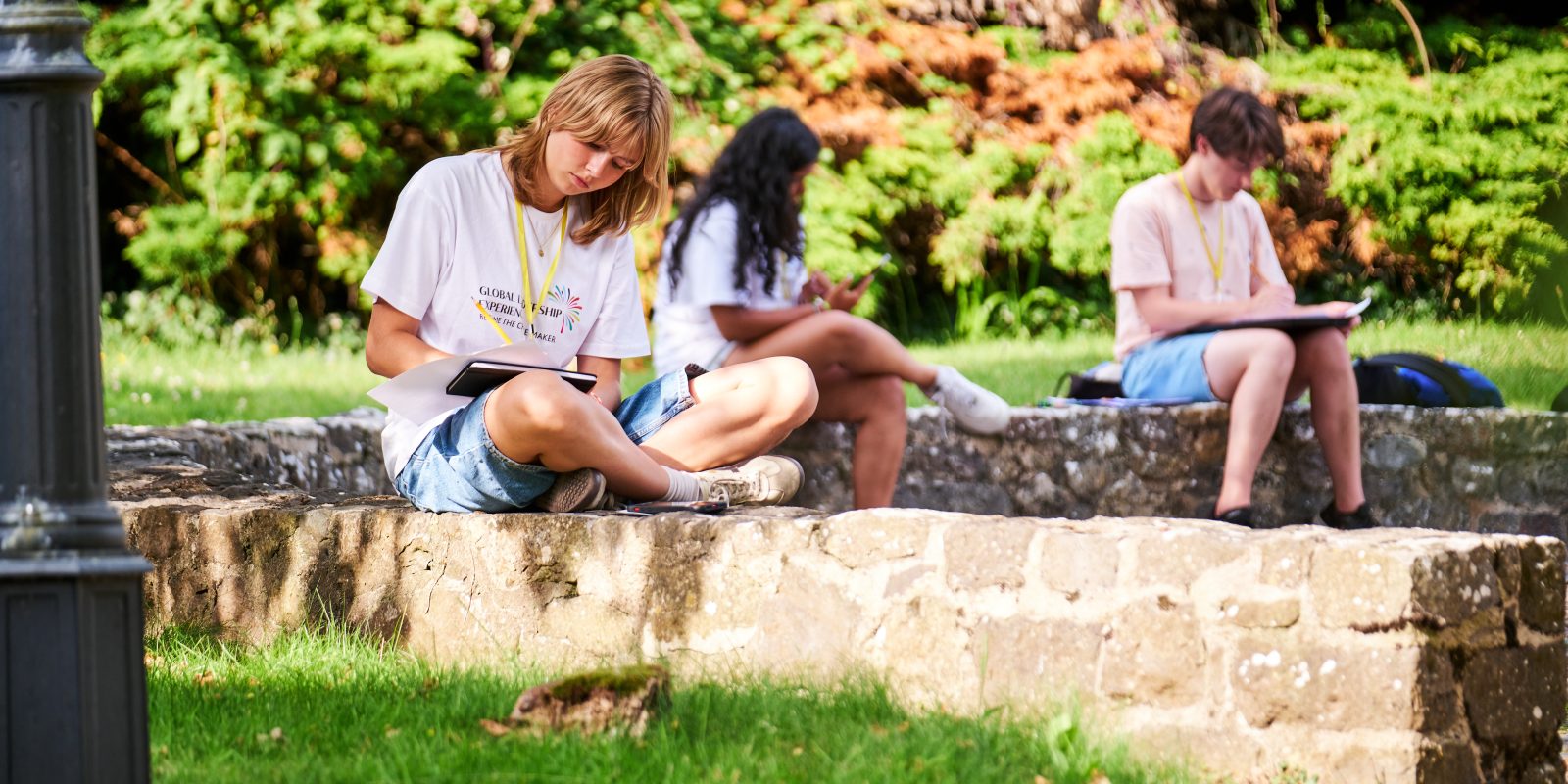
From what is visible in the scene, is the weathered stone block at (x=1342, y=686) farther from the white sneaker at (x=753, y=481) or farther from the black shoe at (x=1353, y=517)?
the black shoe at (x=1353, y=517)

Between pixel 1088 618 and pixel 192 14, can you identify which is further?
pixel 192 14

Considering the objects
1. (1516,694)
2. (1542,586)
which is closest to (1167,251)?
(1542,586)

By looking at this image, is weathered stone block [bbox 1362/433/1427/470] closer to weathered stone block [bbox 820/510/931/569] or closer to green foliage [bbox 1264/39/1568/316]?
weathered stone block [bbox 820/510/931/569]

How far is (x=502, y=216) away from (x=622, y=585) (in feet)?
3.00

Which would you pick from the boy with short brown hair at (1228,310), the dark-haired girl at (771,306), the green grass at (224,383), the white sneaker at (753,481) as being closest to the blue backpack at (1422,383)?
the boy with short brown hair at (1228,310)

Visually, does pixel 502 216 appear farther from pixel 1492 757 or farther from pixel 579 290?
pixel 1492 757

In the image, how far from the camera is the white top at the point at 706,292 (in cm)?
491

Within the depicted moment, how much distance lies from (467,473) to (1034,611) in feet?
4.03

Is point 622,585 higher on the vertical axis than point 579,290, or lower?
lower

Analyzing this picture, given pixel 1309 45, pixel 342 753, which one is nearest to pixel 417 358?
pixel 342 753

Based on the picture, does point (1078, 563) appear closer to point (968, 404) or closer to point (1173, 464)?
point (968, 404)

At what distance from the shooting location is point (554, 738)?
104 inches

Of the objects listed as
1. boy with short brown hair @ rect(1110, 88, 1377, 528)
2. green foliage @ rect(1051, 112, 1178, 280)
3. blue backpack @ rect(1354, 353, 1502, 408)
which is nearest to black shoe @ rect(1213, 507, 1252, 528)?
boy with short brown hair @ rect(1110, 88, 1377, 528)

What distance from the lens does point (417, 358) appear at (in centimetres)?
355
